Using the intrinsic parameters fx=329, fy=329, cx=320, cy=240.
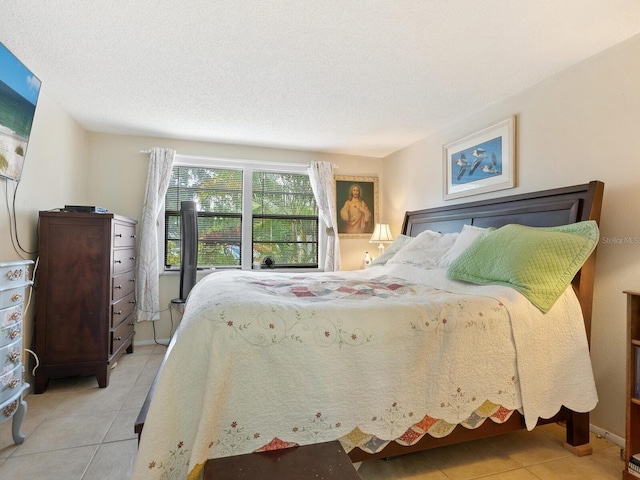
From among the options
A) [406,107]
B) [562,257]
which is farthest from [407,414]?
[406,107]

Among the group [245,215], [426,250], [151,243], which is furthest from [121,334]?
[426,250]

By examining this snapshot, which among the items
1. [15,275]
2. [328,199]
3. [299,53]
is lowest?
[15,275]

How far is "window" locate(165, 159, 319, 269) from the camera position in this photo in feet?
13.2

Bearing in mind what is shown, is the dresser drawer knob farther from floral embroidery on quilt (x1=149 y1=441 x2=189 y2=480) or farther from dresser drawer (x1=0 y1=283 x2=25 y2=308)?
floral embroidery on quilt (x1=149 y1=441 x2=189 y2=480)

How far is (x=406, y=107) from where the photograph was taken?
2.94 m

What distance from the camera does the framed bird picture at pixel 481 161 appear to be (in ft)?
8.82

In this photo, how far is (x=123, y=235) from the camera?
302cm

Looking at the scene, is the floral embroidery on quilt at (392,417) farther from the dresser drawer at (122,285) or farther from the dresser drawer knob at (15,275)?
the dresser drawer at (122,285)

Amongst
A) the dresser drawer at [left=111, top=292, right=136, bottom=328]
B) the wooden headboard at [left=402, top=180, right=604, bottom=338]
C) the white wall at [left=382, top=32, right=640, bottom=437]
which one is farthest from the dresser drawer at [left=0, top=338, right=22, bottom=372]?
the white wall at [left=382, top=32, right=640, bottom=437]

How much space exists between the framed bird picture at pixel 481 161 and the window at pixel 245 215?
1868 mm

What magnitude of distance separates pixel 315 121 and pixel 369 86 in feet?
2.75

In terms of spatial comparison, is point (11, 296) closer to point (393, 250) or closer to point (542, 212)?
point (393, 250)

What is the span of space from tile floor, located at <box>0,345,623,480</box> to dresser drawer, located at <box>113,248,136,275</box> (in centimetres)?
107

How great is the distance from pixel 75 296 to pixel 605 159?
3.80 metres
